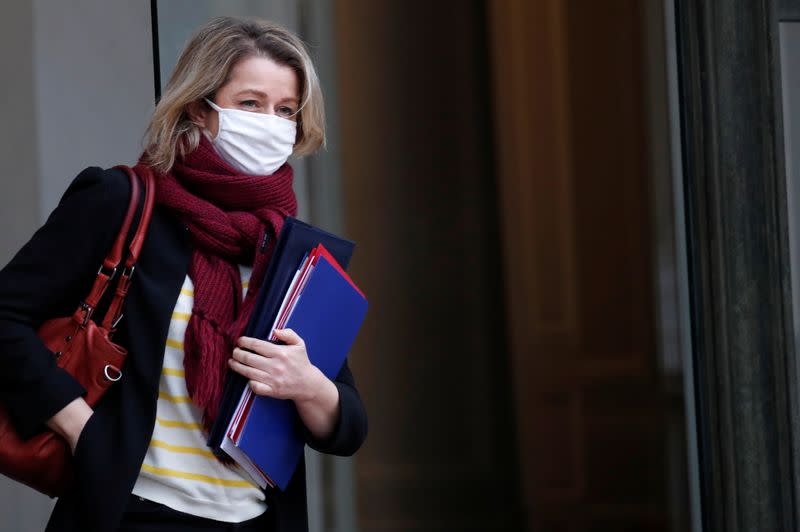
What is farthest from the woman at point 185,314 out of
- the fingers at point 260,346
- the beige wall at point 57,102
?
the beige wall at point 57,102

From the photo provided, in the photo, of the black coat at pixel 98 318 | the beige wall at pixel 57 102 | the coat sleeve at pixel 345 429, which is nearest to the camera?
the black coat at pixel 98 318

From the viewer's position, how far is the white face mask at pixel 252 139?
5.54 ft

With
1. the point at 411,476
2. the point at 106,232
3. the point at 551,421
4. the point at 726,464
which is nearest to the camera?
the point at 106,232

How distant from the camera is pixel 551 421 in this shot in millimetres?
5418

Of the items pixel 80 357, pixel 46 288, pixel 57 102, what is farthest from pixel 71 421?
pixel 57 102

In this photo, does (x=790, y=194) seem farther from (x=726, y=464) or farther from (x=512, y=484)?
(x=512, y=484)

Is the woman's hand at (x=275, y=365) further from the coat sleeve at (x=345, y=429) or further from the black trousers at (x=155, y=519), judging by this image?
the black trousers at (x=155, y=519)

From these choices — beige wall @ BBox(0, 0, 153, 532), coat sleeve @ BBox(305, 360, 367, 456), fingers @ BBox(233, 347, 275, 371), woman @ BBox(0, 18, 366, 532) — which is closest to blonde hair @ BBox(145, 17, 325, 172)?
woman @ BBox(0, 18, 366, 532)

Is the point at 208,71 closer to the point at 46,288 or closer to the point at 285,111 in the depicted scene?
the point at 285,111

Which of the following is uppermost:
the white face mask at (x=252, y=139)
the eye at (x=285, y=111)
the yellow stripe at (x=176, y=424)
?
the eye at (x=285, y=111)

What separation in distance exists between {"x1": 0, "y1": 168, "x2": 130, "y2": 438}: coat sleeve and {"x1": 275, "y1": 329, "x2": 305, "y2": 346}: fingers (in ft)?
0.96

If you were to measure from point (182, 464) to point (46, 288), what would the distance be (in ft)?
1.10

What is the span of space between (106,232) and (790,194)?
2105mm

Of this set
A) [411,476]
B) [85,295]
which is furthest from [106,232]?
[411,476]
